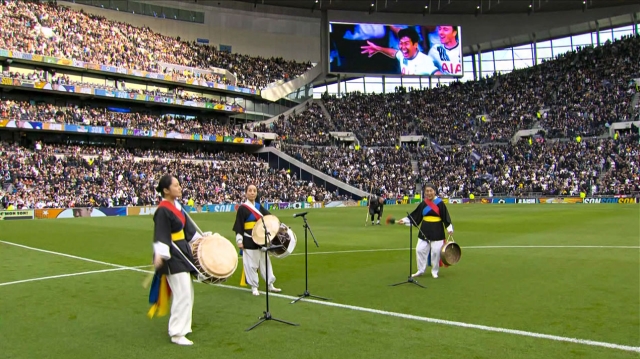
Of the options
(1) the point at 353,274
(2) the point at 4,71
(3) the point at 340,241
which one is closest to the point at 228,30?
(2) the point at 4,71

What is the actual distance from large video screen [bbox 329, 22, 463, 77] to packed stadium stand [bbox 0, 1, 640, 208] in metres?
6.07

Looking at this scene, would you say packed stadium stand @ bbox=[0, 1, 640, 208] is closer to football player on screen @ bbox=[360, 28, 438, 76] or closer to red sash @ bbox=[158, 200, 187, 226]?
football player on screen @ bbox=[360, 28, 438, 76]

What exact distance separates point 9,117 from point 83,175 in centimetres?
842

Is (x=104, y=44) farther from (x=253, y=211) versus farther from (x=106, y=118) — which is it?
(x=253, y=211)

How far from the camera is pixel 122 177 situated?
152 feet

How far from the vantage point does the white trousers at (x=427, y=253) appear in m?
11.2

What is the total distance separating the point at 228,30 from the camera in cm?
7069

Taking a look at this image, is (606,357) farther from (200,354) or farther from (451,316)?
(200,354)

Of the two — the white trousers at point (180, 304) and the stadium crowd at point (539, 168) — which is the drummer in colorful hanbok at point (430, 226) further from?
the stadium crowd at point (539, 168)

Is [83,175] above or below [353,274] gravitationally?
above

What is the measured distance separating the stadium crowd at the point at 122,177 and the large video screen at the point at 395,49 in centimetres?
1887

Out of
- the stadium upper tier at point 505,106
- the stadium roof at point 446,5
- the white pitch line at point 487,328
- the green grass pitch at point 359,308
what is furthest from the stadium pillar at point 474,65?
the white pitch line at point 487,328

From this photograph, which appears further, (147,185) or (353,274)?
(147,185)

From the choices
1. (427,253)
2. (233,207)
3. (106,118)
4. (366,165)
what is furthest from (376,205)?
(106,118)
